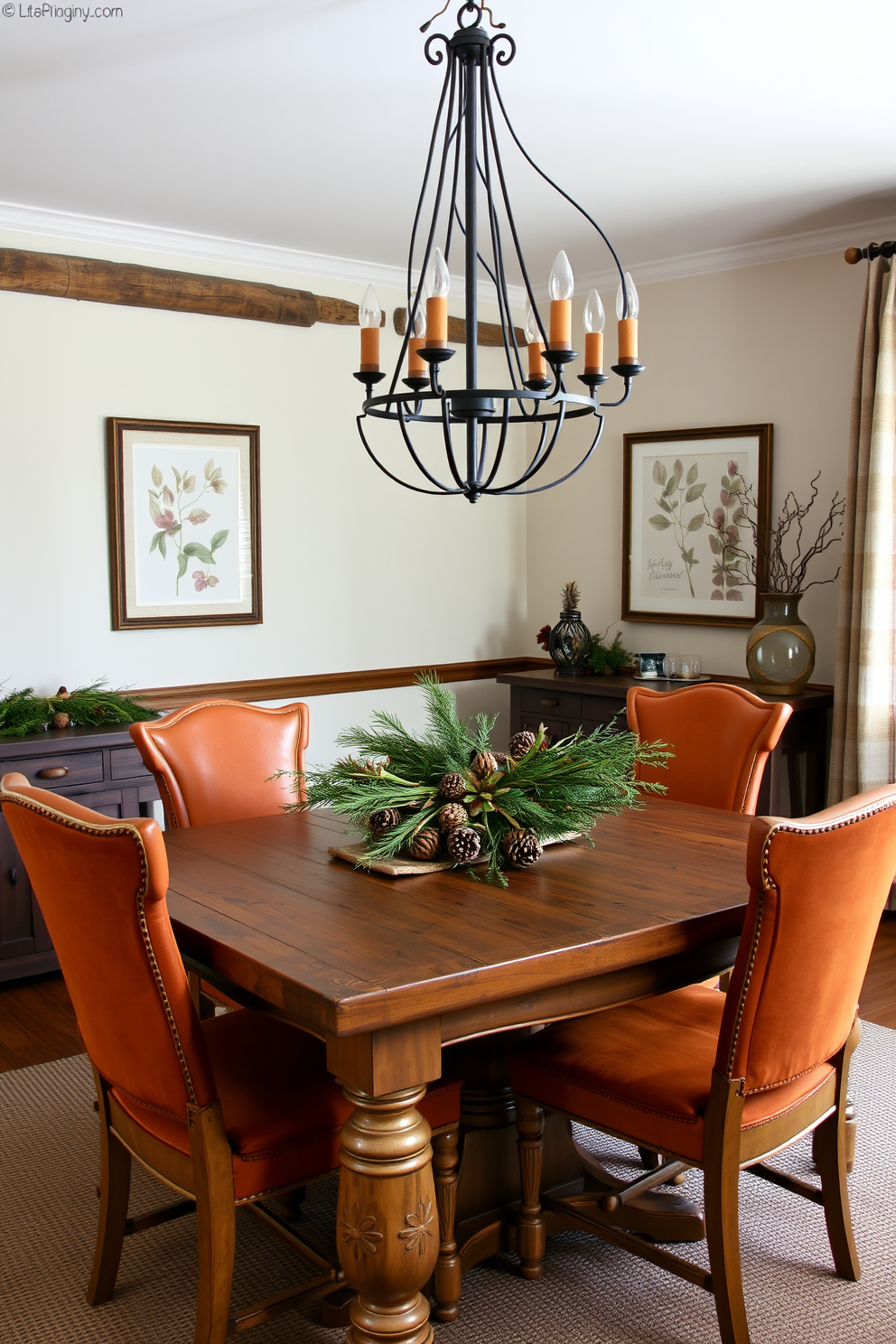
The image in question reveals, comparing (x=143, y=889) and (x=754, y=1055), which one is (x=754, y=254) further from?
(x=143, y=889)

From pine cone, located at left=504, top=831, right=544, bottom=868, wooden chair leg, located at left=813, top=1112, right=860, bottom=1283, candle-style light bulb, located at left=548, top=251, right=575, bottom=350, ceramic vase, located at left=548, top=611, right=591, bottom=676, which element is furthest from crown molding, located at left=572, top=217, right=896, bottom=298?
wooden chair leg, located at left=813, top=1112, right=860, bottom=1283

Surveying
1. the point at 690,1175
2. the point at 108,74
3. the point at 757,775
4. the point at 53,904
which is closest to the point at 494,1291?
the point at 690,1175

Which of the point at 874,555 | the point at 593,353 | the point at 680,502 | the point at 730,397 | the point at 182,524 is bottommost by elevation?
the point at 874,555

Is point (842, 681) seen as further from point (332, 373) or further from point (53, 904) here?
point (53, 904)

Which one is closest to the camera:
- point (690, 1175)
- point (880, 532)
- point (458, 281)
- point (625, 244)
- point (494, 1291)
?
point (494, 1291)

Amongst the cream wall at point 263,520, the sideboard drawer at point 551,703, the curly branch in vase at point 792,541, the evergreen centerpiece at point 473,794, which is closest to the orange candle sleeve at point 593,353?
the evergreen centerpiece at point 473,794

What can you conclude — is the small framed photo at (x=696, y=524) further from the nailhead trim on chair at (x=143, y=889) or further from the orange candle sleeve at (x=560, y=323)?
the nailhead trim on chair at (x=143, y=889)

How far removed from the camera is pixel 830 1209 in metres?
2.22

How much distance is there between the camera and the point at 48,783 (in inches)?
151

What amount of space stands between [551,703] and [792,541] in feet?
4.10

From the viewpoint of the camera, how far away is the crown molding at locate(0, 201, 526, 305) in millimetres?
4184

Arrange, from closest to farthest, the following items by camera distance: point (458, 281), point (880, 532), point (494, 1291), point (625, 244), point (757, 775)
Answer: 1. point (494, 1291)
2. point (757, 775)
3. point (880, 532)
4. point (625, 244)
5. point (458, 281)

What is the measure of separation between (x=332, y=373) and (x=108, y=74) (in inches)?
82.3

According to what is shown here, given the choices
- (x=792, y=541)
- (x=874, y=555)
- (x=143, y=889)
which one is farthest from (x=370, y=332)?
(x=792, y=541)
